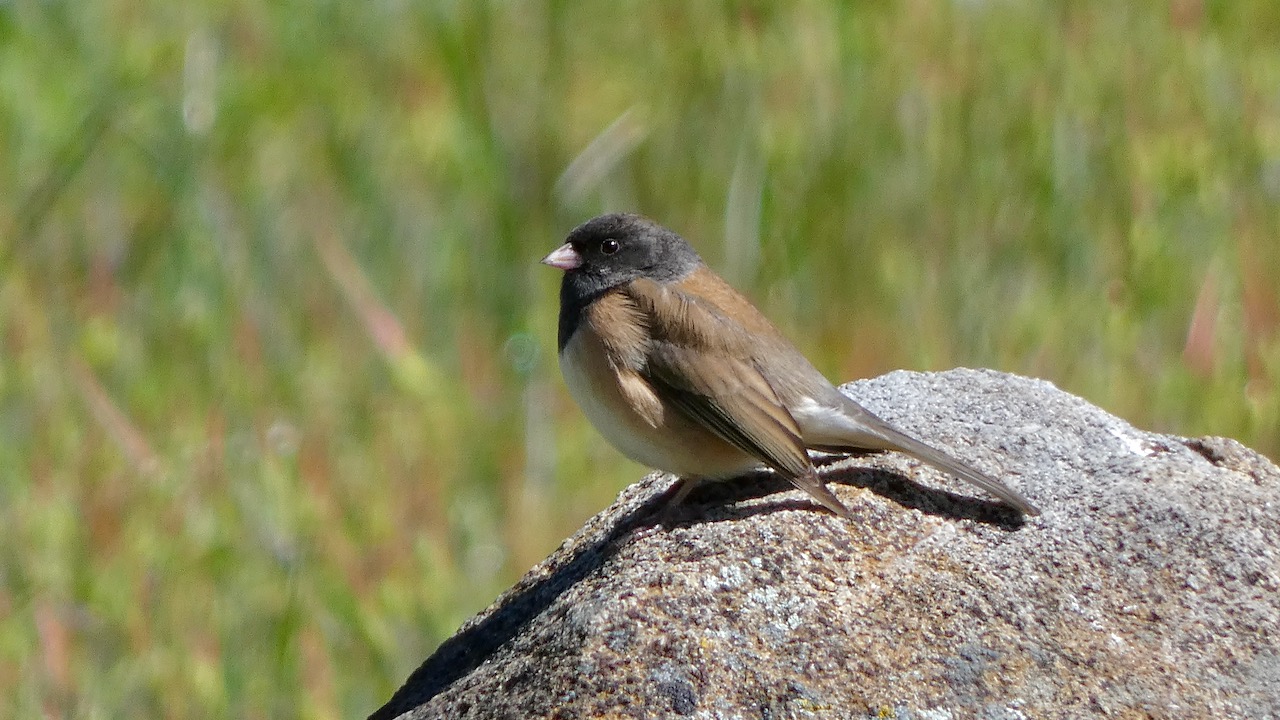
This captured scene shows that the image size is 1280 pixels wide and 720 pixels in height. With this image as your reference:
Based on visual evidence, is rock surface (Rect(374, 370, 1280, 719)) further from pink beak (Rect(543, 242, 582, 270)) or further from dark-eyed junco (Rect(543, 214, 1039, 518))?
pink beak (Rect(543, 242, 582, 270))

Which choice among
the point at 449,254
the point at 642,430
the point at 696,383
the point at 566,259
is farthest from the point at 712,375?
the point at 449,254

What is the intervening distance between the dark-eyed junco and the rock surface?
0.35 ft

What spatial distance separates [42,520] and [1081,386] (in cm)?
326

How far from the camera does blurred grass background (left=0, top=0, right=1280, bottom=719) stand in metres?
4.95

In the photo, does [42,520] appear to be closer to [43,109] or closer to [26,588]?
[26,588]

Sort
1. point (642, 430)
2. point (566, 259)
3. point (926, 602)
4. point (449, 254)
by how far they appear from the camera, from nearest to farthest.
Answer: point (926, 602), point (642, 430), point (566, 259), point (449, 254)

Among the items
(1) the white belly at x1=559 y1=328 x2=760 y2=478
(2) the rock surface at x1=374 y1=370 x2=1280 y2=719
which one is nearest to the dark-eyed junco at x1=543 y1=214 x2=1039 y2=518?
(1) the white belly at x1=559 y1=328 x2=760 y2=478

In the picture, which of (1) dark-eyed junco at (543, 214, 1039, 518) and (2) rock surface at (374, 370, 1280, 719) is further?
(1) dark-eyed junco at (543, 214, 1039, 518)

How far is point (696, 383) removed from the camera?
364cm

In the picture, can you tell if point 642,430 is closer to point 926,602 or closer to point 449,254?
point 926,602

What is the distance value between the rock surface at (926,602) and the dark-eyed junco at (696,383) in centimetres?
11

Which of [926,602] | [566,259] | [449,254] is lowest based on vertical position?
[926,602]

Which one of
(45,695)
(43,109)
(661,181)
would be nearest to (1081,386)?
(661,181)

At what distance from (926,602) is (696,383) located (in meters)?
0.99
